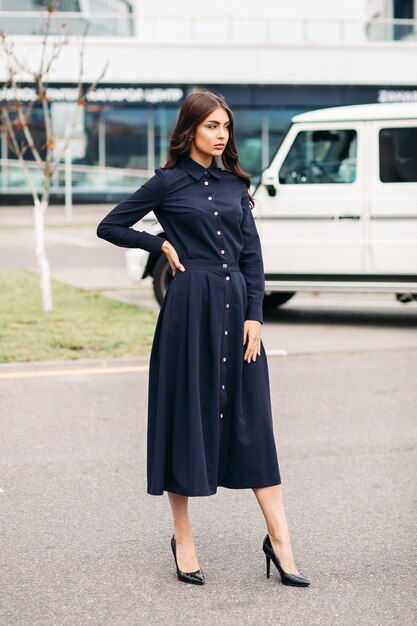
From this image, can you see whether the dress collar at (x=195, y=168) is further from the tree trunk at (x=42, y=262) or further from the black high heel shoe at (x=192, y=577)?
the tree trunk at (x=42, y=262)

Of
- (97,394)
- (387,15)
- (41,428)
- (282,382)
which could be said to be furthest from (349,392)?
(387,15)

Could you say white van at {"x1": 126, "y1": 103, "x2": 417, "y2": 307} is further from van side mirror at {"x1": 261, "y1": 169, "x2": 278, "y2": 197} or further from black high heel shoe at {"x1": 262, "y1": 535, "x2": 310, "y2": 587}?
black high heel shoe at {"x1": 262, "y1": 535, "x2": 310, "y2": 587}

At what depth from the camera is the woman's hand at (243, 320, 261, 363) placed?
3.96m

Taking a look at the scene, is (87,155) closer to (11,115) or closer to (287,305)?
(11,115)

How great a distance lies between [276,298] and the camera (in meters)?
11.7

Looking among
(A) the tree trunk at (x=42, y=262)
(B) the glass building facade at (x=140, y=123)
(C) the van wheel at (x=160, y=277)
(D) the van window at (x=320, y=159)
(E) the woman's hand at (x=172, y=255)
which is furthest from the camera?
(B) the glass building facade at (x=140, y=123)

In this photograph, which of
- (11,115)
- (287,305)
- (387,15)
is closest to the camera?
(287,305)

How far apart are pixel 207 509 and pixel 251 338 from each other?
135 centimetres

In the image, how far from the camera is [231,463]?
395 centimetres

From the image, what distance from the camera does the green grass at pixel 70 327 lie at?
9.07 metres

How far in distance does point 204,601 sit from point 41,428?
296 centimetres

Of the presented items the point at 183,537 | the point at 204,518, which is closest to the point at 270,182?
the point at 204,518

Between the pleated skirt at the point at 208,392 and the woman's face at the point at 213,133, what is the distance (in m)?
0.42

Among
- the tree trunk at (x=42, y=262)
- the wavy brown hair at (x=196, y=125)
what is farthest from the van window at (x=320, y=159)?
the wavy brown hair at (x=196, y=125)
